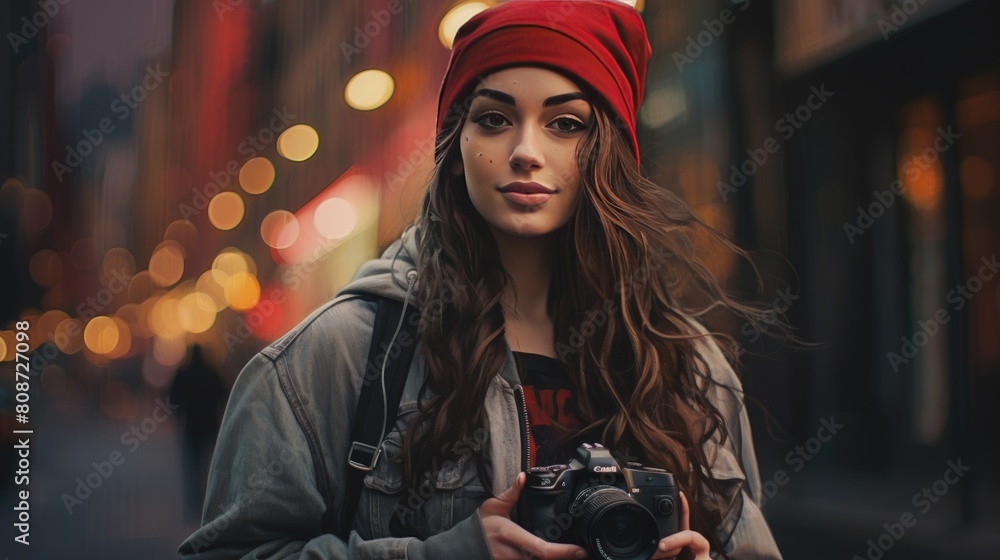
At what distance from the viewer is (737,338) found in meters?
3.07

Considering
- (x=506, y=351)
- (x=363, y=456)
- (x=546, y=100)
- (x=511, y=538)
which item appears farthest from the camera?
(x=506, y=351)

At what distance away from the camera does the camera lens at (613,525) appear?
165 cm

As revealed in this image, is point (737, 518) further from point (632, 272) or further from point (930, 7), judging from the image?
point (930, 7)

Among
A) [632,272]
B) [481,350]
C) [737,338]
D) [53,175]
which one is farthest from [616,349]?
[53,175]

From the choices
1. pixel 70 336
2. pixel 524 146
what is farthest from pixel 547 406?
pixel 70 336

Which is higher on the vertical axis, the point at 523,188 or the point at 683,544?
the point at 523,188

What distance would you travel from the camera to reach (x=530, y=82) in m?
2.04

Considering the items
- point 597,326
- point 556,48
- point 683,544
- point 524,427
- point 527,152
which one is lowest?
point 683,544

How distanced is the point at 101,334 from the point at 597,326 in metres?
1.59

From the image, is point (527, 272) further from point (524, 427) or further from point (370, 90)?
point (370, 90)

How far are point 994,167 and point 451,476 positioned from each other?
2520 mm

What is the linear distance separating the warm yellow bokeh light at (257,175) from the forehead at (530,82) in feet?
3.38

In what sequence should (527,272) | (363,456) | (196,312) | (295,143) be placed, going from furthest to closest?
(295,143) < (196,312) < (527,272) < (363,456)

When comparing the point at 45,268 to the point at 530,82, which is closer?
the point at 530,82
